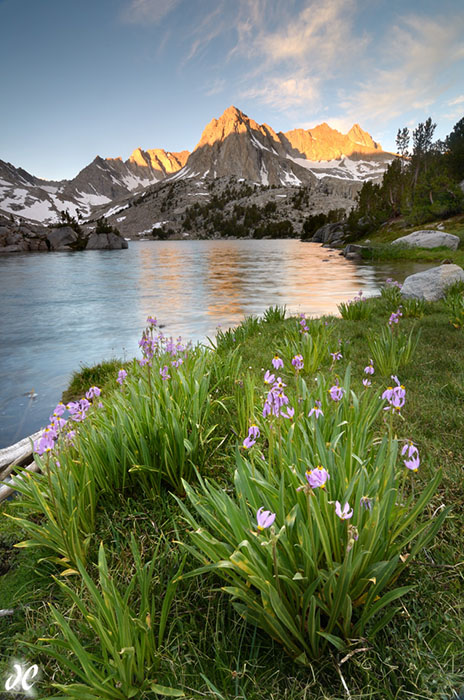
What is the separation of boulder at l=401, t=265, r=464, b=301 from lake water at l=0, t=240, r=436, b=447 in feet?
14.0

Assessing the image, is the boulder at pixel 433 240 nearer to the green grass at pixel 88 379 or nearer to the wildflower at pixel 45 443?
the green grass at pixel 88 379

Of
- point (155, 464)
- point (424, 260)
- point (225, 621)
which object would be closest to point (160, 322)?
point (155, 464)

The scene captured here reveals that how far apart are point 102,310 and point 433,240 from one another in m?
27.8

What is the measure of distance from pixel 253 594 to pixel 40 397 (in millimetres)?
7278

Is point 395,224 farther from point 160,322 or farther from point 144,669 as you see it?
point 144,669

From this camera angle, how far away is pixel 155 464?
3238 mm

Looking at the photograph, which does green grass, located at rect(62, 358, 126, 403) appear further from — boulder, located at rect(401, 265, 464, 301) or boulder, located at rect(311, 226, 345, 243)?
boulder, located at rect(311, 226, 345, 243)

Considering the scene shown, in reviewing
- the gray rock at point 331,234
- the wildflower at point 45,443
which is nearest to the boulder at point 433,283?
the wildflower at point 45,443

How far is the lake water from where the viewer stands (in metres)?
8.86

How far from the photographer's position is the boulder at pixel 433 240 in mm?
30547

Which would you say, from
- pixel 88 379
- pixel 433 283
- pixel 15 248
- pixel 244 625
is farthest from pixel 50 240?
pixel 244 625

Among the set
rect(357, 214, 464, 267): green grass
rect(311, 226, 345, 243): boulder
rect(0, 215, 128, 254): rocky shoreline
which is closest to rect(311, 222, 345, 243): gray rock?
rect(311, 226, 345, 243): boulder

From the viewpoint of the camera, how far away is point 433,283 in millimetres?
11547

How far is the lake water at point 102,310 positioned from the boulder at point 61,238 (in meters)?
43.9
